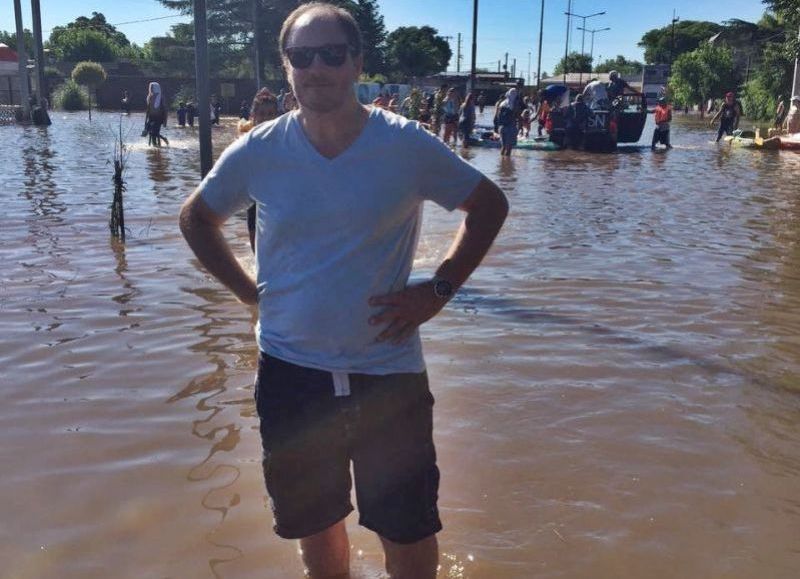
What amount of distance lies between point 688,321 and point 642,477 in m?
2.82

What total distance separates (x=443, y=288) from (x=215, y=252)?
778mm

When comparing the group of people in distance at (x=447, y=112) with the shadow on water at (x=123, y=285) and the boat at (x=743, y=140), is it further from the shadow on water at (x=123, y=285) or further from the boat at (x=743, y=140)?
the shadow on water at (x=123, y=285)

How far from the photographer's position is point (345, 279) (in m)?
2.34

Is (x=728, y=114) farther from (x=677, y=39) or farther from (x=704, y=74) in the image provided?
(x=677, y=39)

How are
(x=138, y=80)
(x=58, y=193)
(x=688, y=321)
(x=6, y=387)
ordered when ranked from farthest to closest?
(x=138, y=80), (x=58, y=193), (x=688, y=321), (x=6, y=387)

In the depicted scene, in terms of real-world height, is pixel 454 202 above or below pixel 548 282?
above

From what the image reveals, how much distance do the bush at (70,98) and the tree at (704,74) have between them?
141 feet

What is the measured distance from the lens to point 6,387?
4785 mm

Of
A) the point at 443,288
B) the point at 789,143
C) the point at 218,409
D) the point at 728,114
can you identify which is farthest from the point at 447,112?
the point at 443,288

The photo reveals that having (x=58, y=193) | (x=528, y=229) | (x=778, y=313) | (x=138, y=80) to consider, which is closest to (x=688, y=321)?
(x=778, y=313)

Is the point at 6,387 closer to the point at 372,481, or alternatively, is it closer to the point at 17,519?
the point at 17,519

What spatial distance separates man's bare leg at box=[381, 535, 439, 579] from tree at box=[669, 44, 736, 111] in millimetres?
61139

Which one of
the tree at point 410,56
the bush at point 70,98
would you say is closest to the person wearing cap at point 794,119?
the bush at point 70,98

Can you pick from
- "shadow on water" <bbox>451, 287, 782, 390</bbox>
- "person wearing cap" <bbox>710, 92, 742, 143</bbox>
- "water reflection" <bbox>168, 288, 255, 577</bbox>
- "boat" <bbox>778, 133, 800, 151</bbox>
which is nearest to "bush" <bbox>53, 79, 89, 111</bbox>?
"person wearing cap" <bbox>710, 92, 742, 143</bbox>
